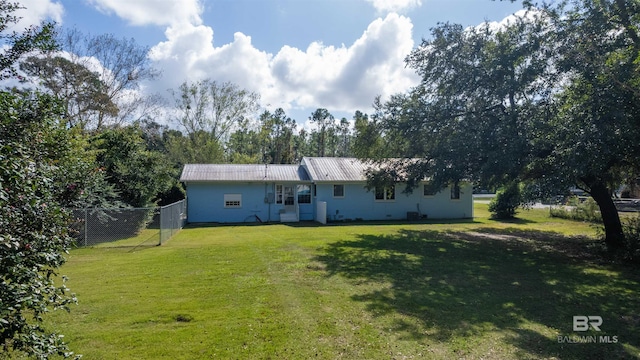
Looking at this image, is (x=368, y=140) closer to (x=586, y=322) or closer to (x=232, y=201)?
(x=232, y=201)

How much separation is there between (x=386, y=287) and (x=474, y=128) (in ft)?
24.3

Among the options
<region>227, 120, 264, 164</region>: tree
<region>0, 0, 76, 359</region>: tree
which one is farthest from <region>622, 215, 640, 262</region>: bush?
<region>227, 120, 264, 164</region>: tree

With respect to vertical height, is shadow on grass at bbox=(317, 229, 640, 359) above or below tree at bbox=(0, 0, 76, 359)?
below

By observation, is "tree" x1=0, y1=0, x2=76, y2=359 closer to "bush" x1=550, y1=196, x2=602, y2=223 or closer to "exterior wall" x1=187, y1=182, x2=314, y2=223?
"exterior wall" x1=187, y1=182, x2=314, y2=223

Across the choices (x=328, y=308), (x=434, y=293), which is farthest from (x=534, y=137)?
(x=328, y=308)

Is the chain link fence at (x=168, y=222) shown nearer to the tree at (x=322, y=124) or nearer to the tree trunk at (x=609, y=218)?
the tree trunk at (x=609, y=218)

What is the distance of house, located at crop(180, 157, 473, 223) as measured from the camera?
20.8 meters

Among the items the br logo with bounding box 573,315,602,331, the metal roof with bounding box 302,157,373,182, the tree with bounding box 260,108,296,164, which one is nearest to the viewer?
the br logo with bounding box 573,315,602,331

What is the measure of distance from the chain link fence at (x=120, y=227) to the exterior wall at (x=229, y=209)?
470 centimetres

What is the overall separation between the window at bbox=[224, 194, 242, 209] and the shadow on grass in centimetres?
1029

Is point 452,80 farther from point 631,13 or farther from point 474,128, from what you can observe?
point 631,13

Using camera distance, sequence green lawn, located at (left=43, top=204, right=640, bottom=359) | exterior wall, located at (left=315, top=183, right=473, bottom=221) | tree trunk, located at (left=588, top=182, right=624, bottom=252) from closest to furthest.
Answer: green lawn, located at (left=43, top=204, right=640, bottom=359), tree trunk, located at (left=588, top=182, right=624, bottom=252), exterior wall, located at (left=315, top=183, right=473, bottom=221)

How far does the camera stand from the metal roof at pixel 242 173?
68.0 ft

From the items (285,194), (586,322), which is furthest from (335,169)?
(586,322)
